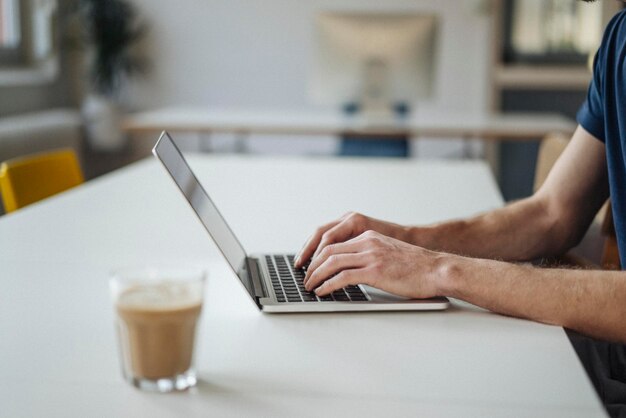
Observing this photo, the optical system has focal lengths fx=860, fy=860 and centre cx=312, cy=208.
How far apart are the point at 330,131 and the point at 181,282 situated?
3.43 m

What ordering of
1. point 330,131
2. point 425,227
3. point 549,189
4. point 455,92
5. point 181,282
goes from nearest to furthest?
point 181,282, point 425,227, point 549,189, point 330,131, point 455,92

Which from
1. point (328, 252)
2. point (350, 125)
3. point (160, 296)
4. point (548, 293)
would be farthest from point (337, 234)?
point (350, 125)

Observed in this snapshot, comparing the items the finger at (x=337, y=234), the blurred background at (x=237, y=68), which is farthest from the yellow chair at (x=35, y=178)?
the blurred background at (x=237, y=68)

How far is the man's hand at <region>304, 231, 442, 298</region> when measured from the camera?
1.14 m

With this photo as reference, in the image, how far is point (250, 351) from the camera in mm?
994

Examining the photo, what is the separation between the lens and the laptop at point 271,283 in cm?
114

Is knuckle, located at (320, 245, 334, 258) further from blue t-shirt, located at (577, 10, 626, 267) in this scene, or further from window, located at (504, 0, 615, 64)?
window, located at (504, 0, 615, 64)

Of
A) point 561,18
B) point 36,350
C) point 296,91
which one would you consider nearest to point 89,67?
point 296,91

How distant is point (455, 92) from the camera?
638 centimetres

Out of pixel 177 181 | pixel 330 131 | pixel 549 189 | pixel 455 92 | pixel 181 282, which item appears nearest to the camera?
pixel 181 282

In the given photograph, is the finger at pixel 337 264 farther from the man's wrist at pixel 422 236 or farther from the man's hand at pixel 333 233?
the man's wrist at pixel 422 236

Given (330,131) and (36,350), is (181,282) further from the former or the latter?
(330,131)

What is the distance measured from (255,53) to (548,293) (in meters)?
5.56

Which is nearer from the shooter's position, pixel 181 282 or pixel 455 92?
pixel 181 282
